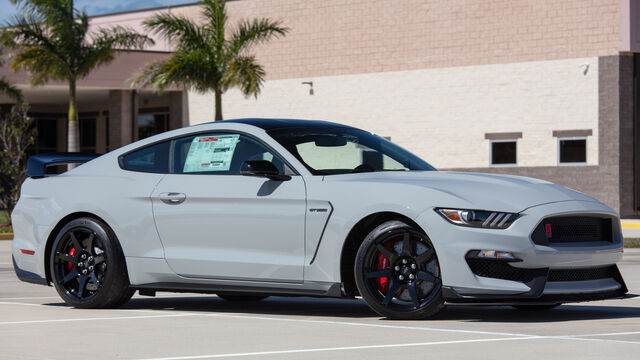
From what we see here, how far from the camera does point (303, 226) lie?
909cm

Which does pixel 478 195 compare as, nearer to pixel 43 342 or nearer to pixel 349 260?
pixel 349 260

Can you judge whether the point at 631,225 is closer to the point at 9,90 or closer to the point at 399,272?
the point at 9,90

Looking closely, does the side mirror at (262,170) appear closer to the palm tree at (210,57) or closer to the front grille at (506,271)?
the front grille at (506,271)

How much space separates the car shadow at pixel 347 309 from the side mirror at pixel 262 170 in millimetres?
1184

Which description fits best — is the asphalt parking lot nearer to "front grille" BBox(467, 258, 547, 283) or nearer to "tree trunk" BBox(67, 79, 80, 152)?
"front grille" BBox(467, 258, 547, 283)

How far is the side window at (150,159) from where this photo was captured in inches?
399

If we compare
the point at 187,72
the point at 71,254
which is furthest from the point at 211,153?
the point at 187,72

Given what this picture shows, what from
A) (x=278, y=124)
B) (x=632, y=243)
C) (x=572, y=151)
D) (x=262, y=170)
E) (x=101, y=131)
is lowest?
(x=632, y=243)

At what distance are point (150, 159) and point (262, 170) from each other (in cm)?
147

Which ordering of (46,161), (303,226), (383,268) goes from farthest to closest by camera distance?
(46,161), (303,226), (383,268)

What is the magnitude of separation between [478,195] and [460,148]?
30.0 m

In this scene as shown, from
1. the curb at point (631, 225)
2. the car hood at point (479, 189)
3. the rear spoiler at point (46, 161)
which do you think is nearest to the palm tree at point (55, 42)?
the curb at point (631, 225)

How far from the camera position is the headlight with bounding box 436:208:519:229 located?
8359 mm

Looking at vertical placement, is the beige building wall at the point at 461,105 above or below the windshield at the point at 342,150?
above
